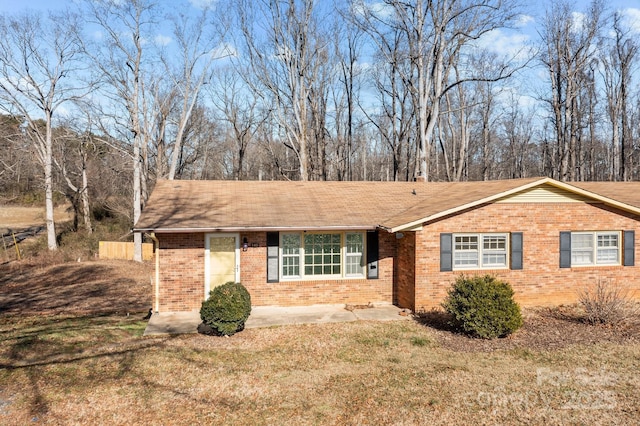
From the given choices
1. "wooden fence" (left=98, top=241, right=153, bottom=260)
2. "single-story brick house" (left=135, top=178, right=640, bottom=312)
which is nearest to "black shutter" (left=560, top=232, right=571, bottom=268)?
"single-story brick house" (left=135, top=178, right=640, bottom=312)

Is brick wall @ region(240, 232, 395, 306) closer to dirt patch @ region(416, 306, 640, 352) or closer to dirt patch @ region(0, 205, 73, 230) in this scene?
dirt patch @ region(416, 306, 640, 352)

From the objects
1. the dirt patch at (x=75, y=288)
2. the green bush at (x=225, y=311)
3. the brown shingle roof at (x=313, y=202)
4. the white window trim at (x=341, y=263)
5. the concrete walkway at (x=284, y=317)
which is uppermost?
the brown shingle roof at (x=313, y=202)

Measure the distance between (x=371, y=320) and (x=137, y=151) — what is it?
1772cm

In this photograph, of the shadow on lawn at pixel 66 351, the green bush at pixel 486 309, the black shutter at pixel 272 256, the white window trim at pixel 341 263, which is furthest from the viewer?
the white window trim at pixel 341 263

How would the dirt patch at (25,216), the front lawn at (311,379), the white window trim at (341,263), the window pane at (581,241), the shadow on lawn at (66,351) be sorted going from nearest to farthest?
the front lawn at (311,379) < the shadow on lawn at (66,351) < the white window trim at (341,263) < the window pane at (581,241) < the dirt patch at (25,216)

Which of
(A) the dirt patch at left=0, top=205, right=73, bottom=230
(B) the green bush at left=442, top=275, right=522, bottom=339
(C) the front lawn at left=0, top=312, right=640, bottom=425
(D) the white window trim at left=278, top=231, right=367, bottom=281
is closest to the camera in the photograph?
(C) the front lawn at left=0, top=312, right=640, bottom=425

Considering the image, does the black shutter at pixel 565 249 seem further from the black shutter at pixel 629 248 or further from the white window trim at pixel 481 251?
the black shutter at pixel 629 248

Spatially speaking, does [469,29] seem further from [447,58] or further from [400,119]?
[400,119]

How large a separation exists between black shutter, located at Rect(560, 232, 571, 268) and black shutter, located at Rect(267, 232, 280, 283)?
312 inches

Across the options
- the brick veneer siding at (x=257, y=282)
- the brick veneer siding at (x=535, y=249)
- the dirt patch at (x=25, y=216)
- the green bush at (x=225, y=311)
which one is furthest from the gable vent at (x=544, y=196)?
the dirt patch at (x=25, y=216)

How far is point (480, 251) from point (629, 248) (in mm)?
4484

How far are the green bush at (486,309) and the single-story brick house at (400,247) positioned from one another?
193cm

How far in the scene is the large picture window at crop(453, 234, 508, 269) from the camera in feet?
37.1

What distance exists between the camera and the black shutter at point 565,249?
37.9 ft
